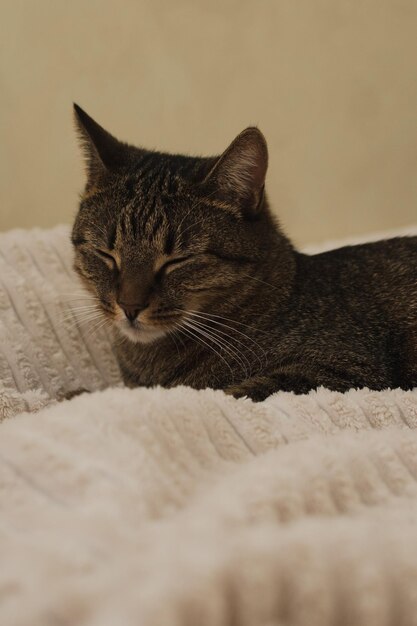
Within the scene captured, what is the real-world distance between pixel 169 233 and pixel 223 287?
0.45 ft

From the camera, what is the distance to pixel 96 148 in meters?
1.25

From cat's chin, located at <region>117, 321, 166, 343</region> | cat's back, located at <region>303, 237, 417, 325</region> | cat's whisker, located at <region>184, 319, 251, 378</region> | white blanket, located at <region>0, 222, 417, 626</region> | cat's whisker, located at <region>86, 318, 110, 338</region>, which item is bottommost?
cat's whisker, located at <region>86, 318, 110, 338</region>

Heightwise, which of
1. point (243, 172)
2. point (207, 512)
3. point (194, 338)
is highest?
point (243, 172)

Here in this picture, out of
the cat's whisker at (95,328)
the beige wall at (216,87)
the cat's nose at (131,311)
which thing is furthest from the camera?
the beige wall at (216,87)

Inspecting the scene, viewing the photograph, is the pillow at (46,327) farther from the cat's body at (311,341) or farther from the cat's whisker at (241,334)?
the cat's whisker at (241,334)

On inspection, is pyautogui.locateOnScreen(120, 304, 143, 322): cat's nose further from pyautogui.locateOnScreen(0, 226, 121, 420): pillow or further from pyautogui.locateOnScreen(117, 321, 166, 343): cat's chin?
pyautogui.locateOnScreen(0, 226, 121, 420): pillow

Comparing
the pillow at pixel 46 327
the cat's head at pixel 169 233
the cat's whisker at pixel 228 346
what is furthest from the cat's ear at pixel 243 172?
the pillow at pixel 46 327

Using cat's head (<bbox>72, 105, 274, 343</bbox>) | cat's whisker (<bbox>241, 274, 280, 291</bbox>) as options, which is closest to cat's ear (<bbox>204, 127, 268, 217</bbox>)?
cat's head (<bbox>72, 105, 274, 343</bbox>)

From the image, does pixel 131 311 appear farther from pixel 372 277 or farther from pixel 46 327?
pixel 372 277

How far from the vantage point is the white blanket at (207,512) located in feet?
1.70

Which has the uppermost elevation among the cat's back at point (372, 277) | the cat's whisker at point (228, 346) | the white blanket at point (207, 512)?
the white blanket at point (207, 512)


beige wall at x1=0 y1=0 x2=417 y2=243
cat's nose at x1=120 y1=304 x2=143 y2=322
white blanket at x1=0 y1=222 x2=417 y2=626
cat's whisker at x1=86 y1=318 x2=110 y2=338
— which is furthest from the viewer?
beige wall at x1=0 y1=0 x2=417 y2=243

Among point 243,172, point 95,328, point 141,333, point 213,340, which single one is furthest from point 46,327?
point 243,172

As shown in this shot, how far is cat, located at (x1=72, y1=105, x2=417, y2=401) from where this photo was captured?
1.14 meters
